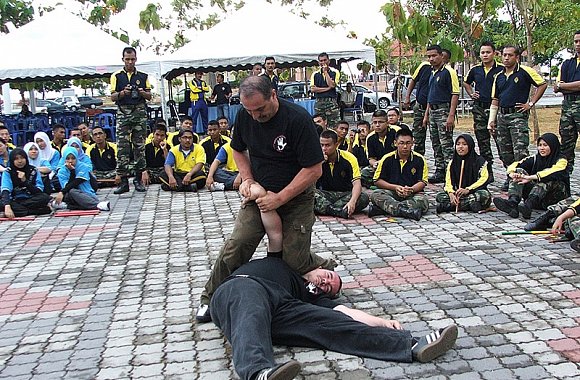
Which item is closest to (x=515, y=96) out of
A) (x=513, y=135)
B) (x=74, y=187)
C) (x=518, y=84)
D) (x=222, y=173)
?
(x=518, y=84)

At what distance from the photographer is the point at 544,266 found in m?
5.57

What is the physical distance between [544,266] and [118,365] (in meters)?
3.54

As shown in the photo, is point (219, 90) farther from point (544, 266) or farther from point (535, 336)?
point (535, 336)

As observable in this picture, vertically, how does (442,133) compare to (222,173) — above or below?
above

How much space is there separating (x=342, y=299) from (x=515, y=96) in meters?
4.82

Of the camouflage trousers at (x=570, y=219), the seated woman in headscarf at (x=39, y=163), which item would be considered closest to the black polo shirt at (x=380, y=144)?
the camouflage trousers at (x=570, y=219)

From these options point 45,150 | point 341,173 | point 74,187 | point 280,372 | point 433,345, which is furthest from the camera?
point 45,150

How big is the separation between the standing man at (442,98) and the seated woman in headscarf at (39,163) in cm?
560

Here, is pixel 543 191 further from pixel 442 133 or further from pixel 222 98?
pixel 222 98

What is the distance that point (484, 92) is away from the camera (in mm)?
9297

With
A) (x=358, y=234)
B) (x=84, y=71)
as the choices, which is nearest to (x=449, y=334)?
(x=358, y=234)

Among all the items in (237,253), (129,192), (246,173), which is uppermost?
(246,173)

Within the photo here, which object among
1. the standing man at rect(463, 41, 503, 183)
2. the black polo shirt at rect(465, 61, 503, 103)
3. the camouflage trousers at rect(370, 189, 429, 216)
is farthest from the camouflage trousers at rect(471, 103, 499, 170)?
the camouflage trousers at rect(370, 189, 429, 216)

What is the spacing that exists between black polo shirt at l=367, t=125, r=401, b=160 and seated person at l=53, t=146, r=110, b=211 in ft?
12.4
